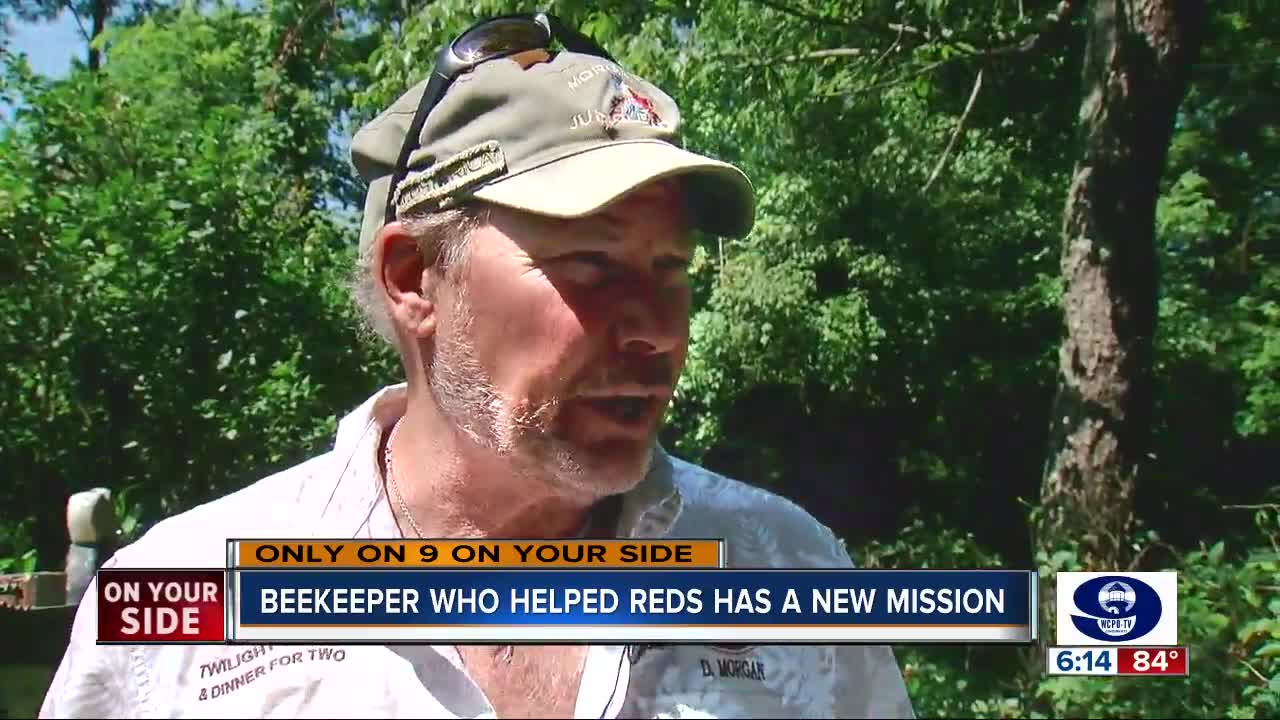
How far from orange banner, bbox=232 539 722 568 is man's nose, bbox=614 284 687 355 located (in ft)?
0.70

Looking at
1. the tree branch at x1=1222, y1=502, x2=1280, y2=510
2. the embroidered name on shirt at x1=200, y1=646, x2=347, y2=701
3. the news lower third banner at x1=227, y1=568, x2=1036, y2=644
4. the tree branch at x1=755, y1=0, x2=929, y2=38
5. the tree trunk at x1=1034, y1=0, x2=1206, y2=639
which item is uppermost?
the tree branch at x1=755, y1=0, x2=929, y2=38

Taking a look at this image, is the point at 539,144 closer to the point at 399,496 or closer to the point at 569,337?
the point at 569,337

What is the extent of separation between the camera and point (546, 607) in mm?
1185

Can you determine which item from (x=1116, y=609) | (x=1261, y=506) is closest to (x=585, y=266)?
(x=1116, y=609)

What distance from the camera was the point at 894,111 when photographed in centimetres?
204

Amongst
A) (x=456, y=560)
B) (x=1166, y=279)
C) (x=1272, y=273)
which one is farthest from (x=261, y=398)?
(x=1272, y=273)

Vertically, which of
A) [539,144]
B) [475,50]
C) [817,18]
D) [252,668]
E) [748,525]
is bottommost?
[252,668]

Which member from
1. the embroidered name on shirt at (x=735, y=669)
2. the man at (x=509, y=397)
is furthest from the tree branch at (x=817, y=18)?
the embroidered name on shirt at (x=735, y=669)

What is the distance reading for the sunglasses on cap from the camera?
1070 mm

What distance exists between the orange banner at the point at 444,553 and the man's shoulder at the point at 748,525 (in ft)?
0.22

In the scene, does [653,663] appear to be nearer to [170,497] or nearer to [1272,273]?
[170,497]

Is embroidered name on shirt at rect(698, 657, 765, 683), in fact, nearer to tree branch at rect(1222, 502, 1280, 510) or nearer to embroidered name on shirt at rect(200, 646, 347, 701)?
embroidered name on shirt at rect(200, 646, 347, 701)

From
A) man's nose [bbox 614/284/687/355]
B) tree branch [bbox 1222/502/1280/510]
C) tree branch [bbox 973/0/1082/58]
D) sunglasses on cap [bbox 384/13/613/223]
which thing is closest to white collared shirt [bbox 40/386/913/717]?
man's nose [bbox 614/284/687/355]

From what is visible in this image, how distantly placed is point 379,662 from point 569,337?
362 millimetres
